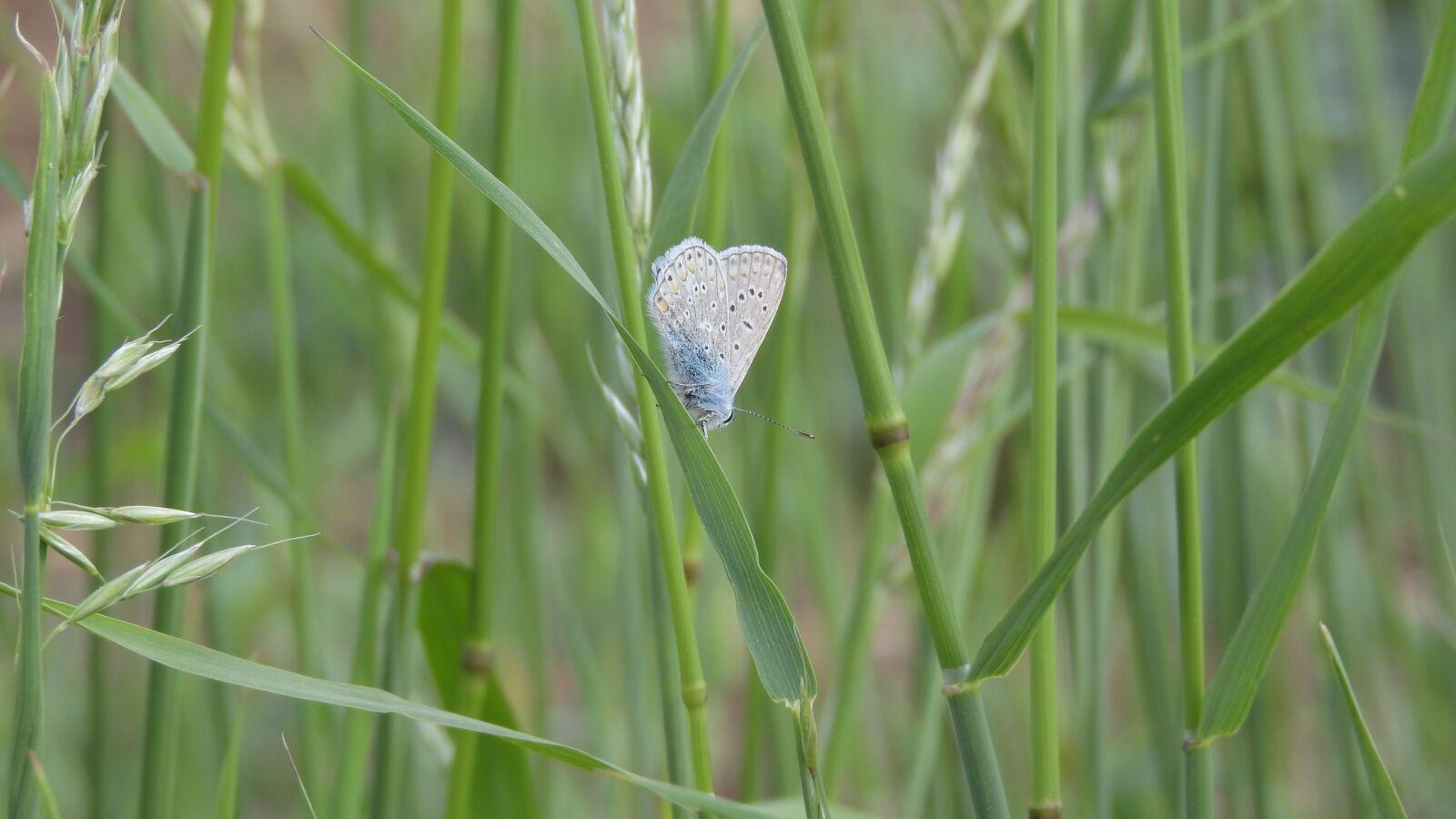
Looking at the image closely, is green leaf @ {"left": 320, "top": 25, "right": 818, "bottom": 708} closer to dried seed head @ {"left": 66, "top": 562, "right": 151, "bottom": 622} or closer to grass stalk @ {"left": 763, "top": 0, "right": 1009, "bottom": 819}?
grass stalk @ {"left": 763, "top": 0, "right": 1009, "bottom": 819}

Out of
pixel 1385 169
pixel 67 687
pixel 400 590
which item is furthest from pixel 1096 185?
pixel 67 687

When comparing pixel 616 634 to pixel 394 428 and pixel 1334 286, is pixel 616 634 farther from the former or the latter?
pixel 1334 286

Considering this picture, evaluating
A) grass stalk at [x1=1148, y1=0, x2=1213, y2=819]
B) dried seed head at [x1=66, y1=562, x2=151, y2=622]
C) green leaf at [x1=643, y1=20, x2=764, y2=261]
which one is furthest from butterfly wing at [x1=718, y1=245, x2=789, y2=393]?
dried seed head at [x1=66, y1=562, x2=151, y2=622]

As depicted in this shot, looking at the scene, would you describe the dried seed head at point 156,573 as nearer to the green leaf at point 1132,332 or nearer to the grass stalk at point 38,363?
the grass stalk at point 38,363

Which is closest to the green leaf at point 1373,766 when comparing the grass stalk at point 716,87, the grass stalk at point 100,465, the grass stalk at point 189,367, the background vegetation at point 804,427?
the background vegetation at point 804,427

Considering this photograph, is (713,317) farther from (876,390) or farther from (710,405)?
(876,390)

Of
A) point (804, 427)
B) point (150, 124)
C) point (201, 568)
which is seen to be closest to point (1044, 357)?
point (201, 568)
